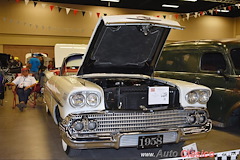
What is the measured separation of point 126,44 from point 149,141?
4.79ft

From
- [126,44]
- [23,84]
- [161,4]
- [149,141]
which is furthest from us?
[161,4]

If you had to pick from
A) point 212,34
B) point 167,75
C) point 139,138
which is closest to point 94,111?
point 139,138

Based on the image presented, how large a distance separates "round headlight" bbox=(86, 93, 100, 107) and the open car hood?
2.47 ft

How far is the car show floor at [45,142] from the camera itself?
341 centimetres

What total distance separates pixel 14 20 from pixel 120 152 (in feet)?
45.9

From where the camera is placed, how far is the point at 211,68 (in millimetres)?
4832

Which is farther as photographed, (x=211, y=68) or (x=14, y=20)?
(x=14, y=20)

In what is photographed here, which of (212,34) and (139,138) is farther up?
(212,34)

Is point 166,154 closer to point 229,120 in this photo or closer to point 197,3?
point 229,120

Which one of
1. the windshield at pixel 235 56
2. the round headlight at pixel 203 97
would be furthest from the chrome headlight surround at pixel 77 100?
the windshield at pixel 235 56

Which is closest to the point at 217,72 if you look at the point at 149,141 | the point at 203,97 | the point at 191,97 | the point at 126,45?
the point at 203,97

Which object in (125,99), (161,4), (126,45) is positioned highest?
(161,4)

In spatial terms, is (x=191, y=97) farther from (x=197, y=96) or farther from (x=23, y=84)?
(x=23, y=84)

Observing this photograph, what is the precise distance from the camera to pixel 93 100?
2.83 meters
